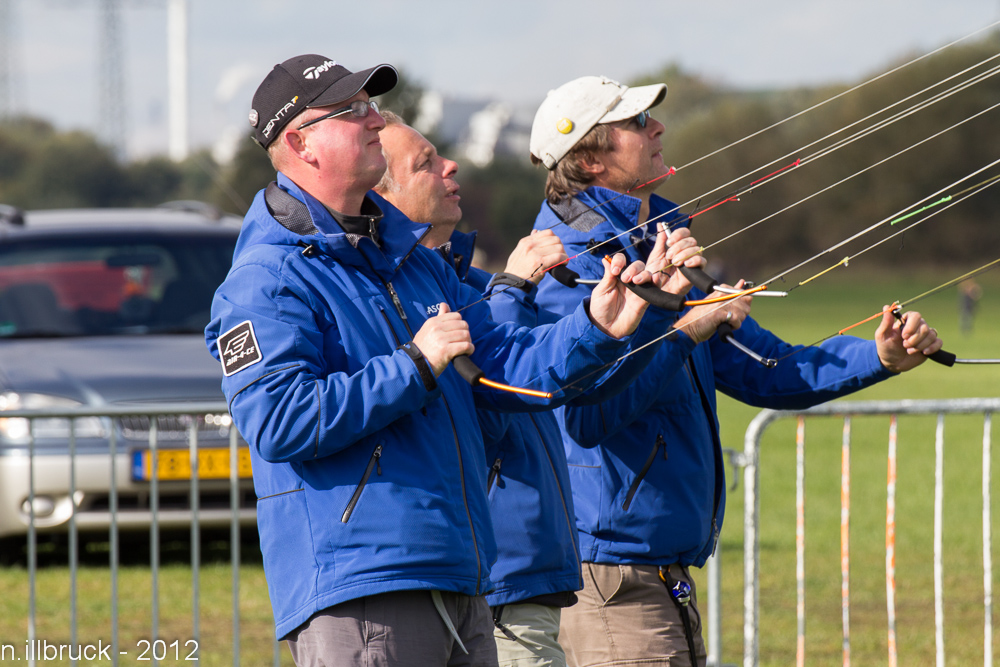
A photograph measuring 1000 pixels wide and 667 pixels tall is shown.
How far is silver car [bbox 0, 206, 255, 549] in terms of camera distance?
5.94 m

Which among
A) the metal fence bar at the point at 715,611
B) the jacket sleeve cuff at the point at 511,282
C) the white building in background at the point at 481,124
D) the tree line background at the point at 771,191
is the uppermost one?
the white building in background at the point at 481,124

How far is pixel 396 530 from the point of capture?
2191 mm

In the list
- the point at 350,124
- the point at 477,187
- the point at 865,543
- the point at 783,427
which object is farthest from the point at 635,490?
the point at 477,187

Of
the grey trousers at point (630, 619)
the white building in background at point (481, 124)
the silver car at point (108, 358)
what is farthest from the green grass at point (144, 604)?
the white building in background at point (481, 124)

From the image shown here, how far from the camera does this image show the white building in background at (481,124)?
93.4 metres

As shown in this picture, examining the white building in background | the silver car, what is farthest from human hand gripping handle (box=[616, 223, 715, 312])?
the white building in background

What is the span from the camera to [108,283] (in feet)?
23.4

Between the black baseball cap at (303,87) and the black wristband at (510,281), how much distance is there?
586mm

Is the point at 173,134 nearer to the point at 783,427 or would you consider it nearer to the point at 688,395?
the point at 783,427

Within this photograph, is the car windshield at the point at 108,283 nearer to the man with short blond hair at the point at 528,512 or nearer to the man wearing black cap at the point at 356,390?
the man with short blond hair at the point at 528,512

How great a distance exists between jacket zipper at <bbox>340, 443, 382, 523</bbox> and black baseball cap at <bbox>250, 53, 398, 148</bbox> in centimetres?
75

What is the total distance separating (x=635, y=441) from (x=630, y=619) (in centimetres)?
47

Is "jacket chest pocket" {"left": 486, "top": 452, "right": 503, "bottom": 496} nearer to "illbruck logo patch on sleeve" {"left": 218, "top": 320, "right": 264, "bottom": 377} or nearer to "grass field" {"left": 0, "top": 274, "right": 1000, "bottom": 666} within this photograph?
"illbruck logo patch on sleeve" {"left": 218, "top": 320, "right": 264, "bottom": 377}

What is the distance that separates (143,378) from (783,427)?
9689 millimetres
